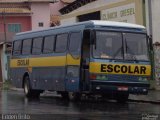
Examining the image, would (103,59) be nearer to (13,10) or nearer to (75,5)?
(75,5)

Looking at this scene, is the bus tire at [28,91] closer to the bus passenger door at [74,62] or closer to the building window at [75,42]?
the bus passenger door at [74,62]

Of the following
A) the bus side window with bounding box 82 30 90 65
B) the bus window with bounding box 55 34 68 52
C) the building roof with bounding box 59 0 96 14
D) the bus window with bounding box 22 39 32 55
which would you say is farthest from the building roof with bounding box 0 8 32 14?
the bus side window with bounding box 82 30 90 65

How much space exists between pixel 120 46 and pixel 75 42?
1945mm

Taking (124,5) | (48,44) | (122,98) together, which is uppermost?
(124,5)

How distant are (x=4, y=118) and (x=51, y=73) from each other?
963cm

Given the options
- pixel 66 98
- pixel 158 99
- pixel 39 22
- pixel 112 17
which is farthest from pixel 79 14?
pixel 39 22

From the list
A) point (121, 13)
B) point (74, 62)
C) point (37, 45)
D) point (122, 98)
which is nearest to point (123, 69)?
point (74, 62)

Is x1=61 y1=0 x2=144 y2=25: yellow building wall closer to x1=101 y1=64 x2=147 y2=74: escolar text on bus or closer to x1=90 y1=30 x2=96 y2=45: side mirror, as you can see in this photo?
x1=101 y1=64 x2=147 y2=74: escolar text on bus

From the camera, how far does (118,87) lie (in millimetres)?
21578

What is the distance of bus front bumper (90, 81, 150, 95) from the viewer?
21.3m

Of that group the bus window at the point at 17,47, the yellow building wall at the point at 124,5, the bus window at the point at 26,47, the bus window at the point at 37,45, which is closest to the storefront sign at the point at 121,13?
the yellow building wall at the point at 124,5

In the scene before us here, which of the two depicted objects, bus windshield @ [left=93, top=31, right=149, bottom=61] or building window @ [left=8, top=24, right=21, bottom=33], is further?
building window @ [left=8, top=24, right=21, bottom=33]

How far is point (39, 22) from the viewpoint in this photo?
2527 inches

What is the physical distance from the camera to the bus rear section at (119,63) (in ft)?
69.7
